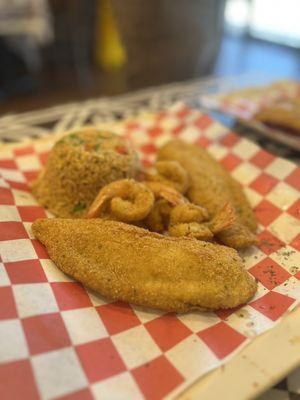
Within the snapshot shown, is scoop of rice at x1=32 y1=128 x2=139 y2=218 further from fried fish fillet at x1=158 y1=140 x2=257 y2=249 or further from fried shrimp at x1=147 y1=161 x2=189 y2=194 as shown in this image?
fried fish fillet at x1=158 y1=140 x2=257 y2=249

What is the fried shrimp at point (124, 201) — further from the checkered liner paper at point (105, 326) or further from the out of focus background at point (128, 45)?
the out of focus background at point (128, 45)

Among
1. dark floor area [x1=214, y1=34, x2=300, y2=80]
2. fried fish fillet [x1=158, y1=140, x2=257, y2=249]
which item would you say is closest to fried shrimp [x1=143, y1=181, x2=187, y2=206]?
fried fish fillet [x1=158, y1=140, x2=257, y2=249]

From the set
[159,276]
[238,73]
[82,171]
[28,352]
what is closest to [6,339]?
[28,352]

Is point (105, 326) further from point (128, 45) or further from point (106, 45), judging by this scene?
point (106, 45)

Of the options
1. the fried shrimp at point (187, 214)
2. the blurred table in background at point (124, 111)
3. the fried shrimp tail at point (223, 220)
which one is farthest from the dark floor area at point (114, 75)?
the fried shrimp tail at point (223, 220)

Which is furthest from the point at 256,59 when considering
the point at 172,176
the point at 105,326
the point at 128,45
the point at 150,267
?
the point at 105,326
